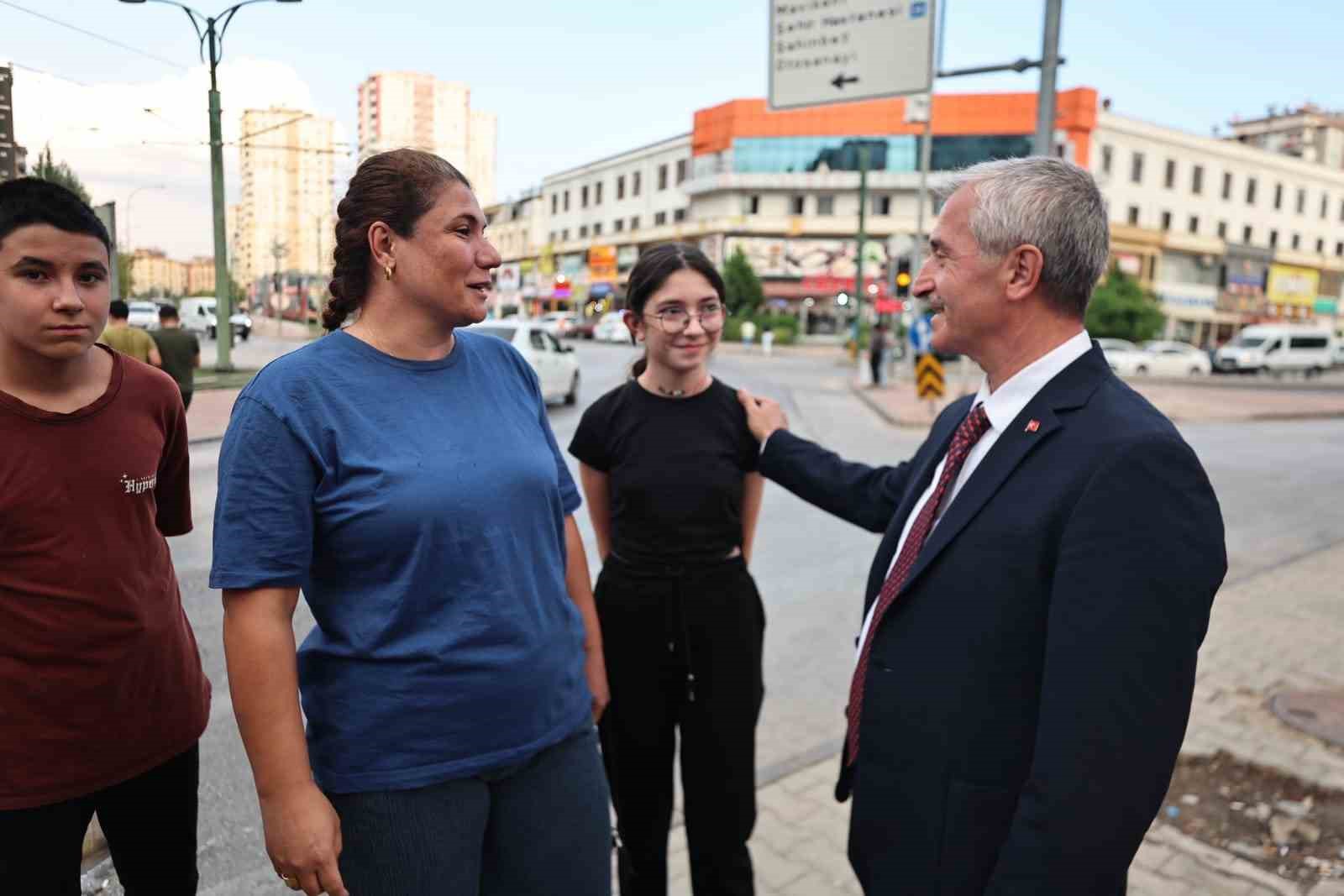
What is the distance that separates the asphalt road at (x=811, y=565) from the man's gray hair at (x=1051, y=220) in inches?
104

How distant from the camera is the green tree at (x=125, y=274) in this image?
3.12 meters

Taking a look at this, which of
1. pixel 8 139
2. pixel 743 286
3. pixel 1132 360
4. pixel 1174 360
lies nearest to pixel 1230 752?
pixel 8 139

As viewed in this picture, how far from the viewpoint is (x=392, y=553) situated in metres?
1.72

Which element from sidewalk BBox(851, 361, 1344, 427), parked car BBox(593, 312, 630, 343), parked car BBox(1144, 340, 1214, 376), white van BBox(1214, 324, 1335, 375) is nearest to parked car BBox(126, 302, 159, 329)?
sidewalk BBox(851, 361, 1344, 427)

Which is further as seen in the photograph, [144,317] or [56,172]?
[144,317]

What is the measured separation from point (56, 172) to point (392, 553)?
178 cm

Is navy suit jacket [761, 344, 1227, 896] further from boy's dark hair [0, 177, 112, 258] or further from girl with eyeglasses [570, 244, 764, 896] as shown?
boy's dark hair [0, 177, 112, 258]

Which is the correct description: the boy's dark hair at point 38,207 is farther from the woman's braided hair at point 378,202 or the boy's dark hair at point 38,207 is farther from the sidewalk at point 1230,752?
the sidewalk at point 1230,752

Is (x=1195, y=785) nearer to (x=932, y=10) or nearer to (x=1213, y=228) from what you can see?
(x=932, y=10)

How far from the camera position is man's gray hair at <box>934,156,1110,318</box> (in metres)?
1.67

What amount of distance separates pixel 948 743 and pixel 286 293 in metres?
3.35

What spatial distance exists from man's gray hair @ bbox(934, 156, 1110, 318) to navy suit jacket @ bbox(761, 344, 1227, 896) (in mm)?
145

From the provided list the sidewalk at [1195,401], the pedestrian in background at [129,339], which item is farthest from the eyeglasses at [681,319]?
the sidewalk at [1195,401]

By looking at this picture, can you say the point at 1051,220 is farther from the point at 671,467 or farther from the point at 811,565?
the point at 811,565
